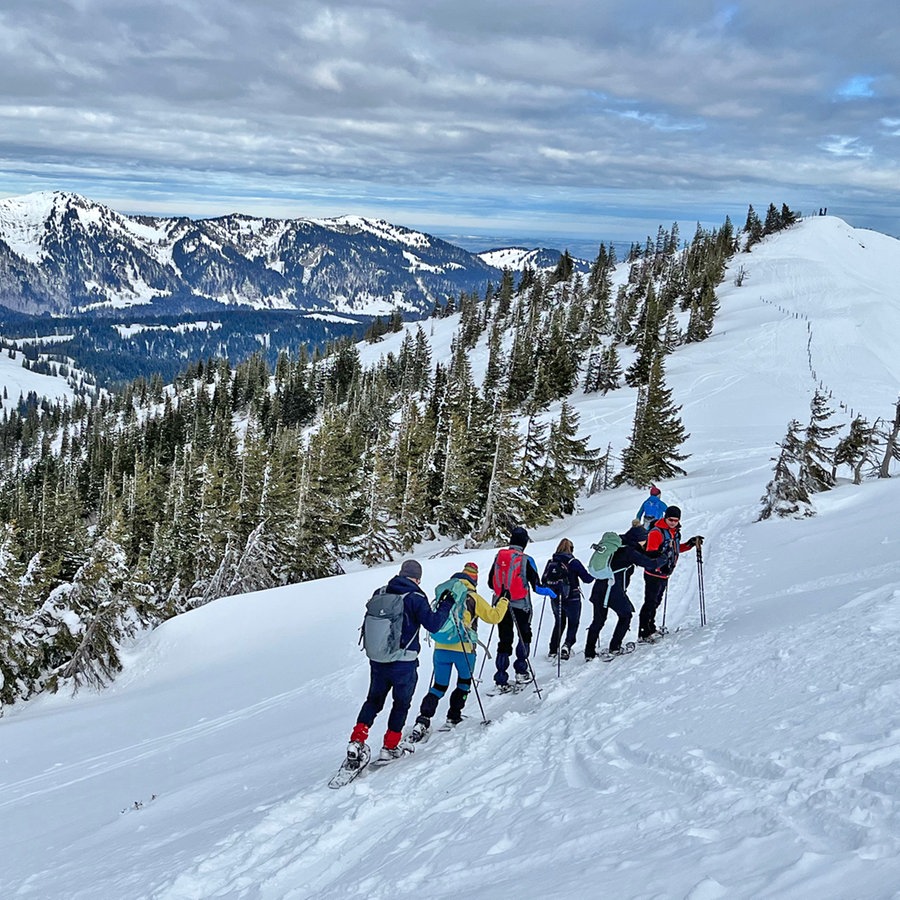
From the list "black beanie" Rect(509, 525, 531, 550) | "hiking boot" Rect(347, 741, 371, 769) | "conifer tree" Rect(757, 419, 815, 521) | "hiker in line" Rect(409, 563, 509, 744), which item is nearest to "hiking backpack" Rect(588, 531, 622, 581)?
"black beanie" Rect(509, 525, 531, 550)

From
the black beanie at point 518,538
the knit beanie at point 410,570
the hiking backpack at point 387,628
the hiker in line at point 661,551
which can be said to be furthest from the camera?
the hiker in line at point 661,551

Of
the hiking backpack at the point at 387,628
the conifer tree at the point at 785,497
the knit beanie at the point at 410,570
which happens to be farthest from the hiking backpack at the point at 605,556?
the conifer tree at the point at 785,497

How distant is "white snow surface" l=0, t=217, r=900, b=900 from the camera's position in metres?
4.60

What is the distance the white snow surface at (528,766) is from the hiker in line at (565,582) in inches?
30.2

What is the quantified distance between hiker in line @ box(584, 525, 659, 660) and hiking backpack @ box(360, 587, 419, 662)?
4203 millimetres

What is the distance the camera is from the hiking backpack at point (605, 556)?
36.0 feet

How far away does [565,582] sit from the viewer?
36.8 feet

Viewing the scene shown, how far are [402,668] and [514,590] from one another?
2747 mm

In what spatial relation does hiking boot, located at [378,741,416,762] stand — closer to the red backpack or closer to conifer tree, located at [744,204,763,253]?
the red backpack

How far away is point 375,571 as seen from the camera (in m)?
22.3

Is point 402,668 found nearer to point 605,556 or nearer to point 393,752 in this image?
point 393,752

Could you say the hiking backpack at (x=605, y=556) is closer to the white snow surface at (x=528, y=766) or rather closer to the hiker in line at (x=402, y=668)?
the white snow surface at (x=528, y=766)

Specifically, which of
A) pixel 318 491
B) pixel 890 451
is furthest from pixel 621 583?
pixel 318 491

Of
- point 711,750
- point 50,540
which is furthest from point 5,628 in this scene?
point 711,750
